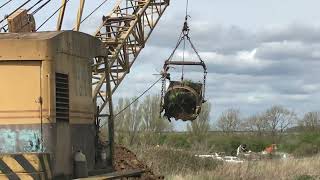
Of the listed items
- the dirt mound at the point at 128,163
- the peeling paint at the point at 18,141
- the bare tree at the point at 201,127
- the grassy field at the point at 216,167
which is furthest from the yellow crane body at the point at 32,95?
the bare tree at the point at 201,127

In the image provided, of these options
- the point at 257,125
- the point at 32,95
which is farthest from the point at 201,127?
the point at 32,95

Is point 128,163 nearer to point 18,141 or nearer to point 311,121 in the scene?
Answer: point 18,141

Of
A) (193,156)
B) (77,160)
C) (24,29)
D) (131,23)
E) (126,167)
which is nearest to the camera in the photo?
(77,160)

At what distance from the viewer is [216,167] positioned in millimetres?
26156

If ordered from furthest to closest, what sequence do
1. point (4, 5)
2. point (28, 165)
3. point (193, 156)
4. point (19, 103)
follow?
point (193, 156) → point (4, 5) → point (19, 103) → point (28, 165)

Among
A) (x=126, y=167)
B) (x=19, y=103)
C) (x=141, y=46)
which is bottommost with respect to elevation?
(x=126, y=167)

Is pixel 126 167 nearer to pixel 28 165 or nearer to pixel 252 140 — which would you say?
pixel 28 165

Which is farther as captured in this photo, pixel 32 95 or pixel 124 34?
pixel 124 34

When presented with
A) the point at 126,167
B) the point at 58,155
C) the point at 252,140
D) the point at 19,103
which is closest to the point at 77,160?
the point at 58,155

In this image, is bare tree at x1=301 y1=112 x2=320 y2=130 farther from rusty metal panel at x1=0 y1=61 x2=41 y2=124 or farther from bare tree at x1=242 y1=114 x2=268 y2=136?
rusty metal panel at x1=0 y1=61 x2=41 y2=124

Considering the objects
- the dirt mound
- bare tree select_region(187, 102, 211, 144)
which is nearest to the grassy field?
the dirt mound

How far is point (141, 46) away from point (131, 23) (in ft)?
4.81

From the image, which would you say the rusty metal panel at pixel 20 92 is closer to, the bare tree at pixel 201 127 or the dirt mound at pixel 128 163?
the dirt mound at pixel 128 163

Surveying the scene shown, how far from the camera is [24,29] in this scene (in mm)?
11367
